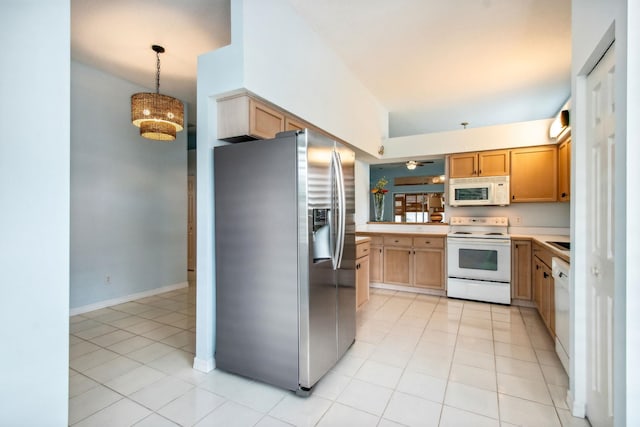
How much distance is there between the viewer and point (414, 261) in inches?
171

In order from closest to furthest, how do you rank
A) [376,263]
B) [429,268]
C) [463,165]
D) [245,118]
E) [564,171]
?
[245,118] < [564,171] < [429,268] < [463,165] < [376,263]

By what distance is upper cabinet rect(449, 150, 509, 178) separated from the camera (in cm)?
425

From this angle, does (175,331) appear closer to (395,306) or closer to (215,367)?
(215,367)

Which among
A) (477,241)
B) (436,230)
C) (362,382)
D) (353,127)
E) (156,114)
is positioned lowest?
(362,382)

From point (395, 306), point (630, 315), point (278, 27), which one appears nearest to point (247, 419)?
point (630, 315)

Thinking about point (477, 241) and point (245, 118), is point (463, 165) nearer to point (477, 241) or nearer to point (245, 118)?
point (477, 241)

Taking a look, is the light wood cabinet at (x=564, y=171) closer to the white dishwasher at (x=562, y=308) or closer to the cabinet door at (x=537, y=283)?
the cabinet door at (x=537, y=283)

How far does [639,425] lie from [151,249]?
16.2 ft

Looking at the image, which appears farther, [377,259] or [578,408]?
[377,259]

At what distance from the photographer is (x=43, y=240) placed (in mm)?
1001

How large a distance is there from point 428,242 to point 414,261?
0.35 meters

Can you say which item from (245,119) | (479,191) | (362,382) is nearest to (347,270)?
(362,382)

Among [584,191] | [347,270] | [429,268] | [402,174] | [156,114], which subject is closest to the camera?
[584,191]

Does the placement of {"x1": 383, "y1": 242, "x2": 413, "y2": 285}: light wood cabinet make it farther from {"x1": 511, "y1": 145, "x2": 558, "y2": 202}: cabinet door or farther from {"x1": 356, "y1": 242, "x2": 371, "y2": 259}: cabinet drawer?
{"x1": 511, "y1": 145, "x2": 558, "y2": 202}: cabinet door
